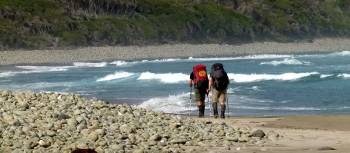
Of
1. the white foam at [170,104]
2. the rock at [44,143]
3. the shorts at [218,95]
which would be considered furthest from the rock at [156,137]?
the white foam at [170,104]

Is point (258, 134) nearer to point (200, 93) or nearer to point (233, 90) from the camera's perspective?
point (200, 93)

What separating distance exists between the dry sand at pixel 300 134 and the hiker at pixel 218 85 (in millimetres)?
638

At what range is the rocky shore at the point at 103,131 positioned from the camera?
1276 centimetres

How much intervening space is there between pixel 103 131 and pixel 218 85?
500 centimetres

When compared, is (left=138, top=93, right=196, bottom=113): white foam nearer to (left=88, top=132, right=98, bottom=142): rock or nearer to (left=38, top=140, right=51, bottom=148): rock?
(left=88, top=132, right=98, bottom=142): rock

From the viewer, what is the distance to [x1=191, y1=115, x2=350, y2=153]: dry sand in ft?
41.5

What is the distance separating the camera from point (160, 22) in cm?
9550

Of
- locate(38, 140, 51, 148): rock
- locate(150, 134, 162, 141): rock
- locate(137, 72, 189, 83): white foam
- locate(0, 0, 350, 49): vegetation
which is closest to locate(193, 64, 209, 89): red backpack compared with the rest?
locate(150, 134, 162, 141): rock

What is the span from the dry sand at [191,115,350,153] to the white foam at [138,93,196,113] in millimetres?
4393

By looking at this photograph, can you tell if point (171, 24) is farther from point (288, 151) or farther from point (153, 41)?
point (288, 151)

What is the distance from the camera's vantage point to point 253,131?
47.7 ft

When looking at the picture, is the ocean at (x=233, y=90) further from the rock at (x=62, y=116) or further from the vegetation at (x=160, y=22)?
the vegetation at (x=160, y=22)

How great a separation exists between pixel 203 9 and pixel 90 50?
27.1 metres

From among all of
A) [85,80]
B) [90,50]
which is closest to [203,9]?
[90,50]
